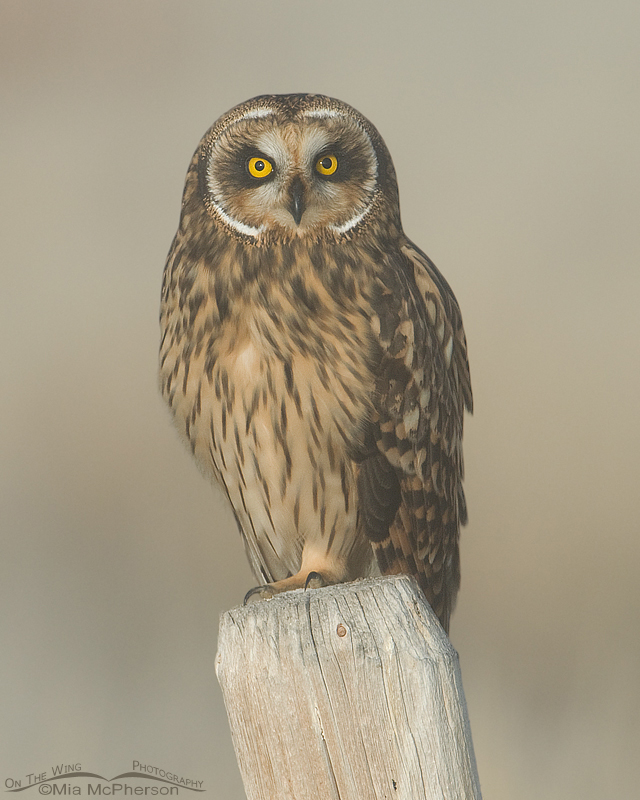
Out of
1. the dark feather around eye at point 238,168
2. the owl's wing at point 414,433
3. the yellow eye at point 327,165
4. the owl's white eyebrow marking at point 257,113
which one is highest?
the owl's white eyebrow marking at point 257,113

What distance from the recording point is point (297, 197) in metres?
2.08

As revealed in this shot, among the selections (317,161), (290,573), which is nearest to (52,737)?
(290,573)

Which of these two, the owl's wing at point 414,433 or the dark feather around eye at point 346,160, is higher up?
the dark feather around eye at point 346,160

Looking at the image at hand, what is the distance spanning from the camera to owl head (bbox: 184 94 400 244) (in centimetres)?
209

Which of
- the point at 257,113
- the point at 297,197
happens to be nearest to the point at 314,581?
the point at 297,197

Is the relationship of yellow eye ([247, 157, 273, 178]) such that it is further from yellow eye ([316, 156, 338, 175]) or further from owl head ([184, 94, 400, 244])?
yellow eye ([316, 156, 338, 175])

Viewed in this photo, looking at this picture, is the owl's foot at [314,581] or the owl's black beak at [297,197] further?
the owl's foot at [314,581]

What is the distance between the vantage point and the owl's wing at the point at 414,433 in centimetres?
220

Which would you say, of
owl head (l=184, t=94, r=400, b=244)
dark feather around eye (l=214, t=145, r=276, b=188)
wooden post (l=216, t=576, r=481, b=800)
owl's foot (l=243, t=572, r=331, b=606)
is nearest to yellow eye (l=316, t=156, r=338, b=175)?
owl head (l=184, t=94, r=400, b=244)

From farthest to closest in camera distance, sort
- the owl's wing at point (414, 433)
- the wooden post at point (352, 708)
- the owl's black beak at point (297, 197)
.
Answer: the owl's wing at point (414, 433), the owl's black beak at point (297, 197), the wooden post at point (352, 708)

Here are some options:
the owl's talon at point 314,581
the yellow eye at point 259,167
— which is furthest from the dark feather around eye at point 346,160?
the owl's talon at point 314,581

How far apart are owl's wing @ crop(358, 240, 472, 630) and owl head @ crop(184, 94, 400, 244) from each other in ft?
0.60

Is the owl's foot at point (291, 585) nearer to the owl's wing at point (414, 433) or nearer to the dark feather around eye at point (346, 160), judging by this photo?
the owl's wing at point (414, 433)

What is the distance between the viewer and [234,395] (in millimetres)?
2264
